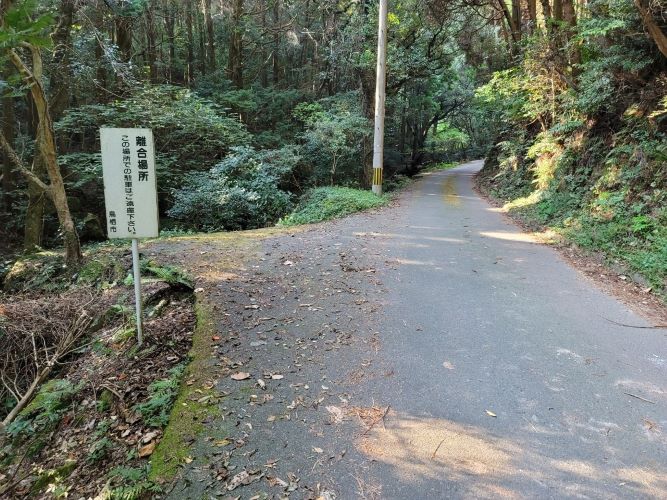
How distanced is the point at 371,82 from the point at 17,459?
18025 mm

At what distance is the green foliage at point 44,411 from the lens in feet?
12.4

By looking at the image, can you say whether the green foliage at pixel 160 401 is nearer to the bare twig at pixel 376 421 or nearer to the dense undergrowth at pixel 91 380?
the dense undergrowth at pixel 91 380

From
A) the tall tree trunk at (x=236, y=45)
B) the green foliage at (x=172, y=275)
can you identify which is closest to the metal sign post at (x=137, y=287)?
the green foliage at (x=172, y=275)

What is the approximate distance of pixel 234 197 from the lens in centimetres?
1328

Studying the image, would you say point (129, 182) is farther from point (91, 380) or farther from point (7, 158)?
point (7, 158)

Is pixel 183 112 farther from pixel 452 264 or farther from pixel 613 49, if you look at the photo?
pixel 613 49

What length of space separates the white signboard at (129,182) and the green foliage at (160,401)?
4.66 feet

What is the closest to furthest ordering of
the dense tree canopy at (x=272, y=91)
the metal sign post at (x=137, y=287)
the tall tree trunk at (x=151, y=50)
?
the metal sign post at (x=137, y=287), the dense tree canopy at (x=272, y=91), the tall tree trunk at (x=151, y=50)

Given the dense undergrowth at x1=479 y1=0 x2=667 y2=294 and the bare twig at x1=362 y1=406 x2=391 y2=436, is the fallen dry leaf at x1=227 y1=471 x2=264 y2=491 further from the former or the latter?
the dense undergrowth at x1=479 y1=0 x2=667 y2=294

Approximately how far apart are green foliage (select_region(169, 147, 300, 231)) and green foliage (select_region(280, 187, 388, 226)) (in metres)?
0.93

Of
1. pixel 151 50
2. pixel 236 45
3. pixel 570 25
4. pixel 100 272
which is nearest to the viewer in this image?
pixel 100 272

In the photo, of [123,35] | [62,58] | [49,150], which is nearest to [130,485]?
[49,150]

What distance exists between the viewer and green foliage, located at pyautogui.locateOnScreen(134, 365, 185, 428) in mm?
3471

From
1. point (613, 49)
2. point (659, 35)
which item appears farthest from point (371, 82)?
point (659, 35)
